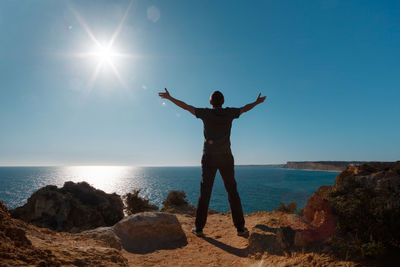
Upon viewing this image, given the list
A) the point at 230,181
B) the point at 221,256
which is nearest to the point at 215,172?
the point at 230,181

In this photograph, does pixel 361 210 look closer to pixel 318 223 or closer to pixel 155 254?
pixel 318 223

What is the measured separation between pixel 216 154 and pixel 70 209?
1051 centimetres

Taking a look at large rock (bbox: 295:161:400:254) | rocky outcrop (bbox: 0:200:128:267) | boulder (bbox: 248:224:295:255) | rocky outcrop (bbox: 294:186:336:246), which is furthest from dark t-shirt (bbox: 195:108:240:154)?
rocky outcrop (bbox: 0:200:128:267)

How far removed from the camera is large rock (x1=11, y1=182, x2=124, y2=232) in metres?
10.0

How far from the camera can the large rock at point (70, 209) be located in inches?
395

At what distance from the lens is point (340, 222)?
318 centimetres

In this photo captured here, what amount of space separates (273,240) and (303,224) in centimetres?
72

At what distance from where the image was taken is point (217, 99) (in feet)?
17.0

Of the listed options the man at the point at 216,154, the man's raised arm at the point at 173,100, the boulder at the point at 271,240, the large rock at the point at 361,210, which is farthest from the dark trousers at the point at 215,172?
the large rock at the point at 361,210

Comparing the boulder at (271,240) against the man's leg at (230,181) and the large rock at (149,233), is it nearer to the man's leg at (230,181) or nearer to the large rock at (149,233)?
the man's leg at (230,181)

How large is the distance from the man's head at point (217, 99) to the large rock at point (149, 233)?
11.7ft

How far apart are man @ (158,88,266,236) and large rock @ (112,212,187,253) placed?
656 millimetres

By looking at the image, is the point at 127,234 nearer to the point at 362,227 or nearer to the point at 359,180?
the point at 362,227

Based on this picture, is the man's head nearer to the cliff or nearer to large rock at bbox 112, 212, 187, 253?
the cliff
